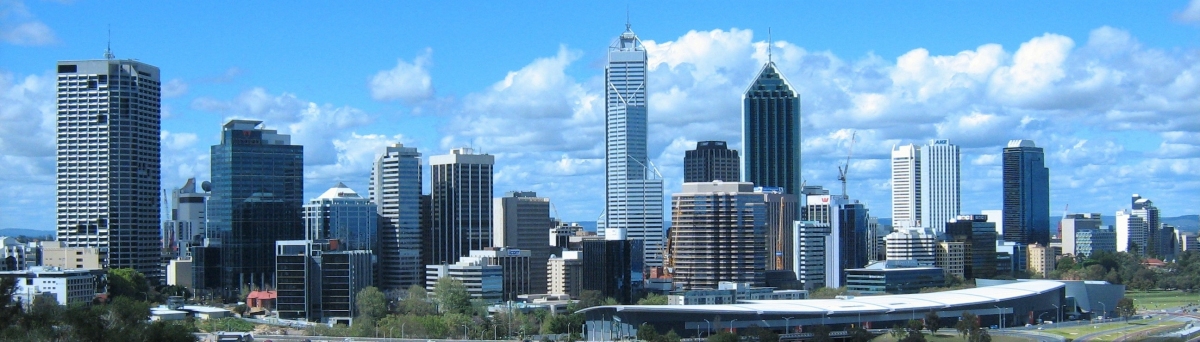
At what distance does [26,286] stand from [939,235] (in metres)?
116

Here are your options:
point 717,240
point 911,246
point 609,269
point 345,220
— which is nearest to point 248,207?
point 345,220

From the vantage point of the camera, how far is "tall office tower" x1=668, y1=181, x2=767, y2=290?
485ft

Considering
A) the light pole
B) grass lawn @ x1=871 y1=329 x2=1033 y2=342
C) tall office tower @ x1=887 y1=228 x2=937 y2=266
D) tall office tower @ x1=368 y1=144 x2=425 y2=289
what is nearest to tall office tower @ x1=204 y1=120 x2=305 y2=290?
tall office tower @ x1=368 y1=144 x2=425 y2=289

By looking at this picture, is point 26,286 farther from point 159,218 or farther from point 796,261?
point 796,261

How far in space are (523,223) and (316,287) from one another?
35.2 meters

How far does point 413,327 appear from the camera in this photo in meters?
107

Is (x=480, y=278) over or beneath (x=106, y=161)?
beneath

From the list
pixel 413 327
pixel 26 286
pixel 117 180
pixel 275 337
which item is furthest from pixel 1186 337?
pixel 117 180

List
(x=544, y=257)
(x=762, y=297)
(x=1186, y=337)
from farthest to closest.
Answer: (x=544, y=257) → (x=762, y=297) → (x=1186, y=337)

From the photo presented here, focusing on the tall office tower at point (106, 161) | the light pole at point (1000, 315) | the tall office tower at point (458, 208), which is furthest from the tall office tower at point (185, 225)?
the light pole at point (1000, 315)

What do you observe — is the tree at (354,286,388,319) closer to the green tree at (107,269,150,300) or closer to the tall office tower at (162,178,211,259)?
the green tree at (107,269,150,300)

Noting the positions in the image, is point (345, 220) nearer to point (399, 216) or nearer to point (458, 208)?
point (399, 216)

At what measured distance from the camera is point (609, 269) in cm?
13862

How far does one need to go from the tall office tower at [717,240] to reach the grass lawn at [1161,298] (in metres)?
38.4
